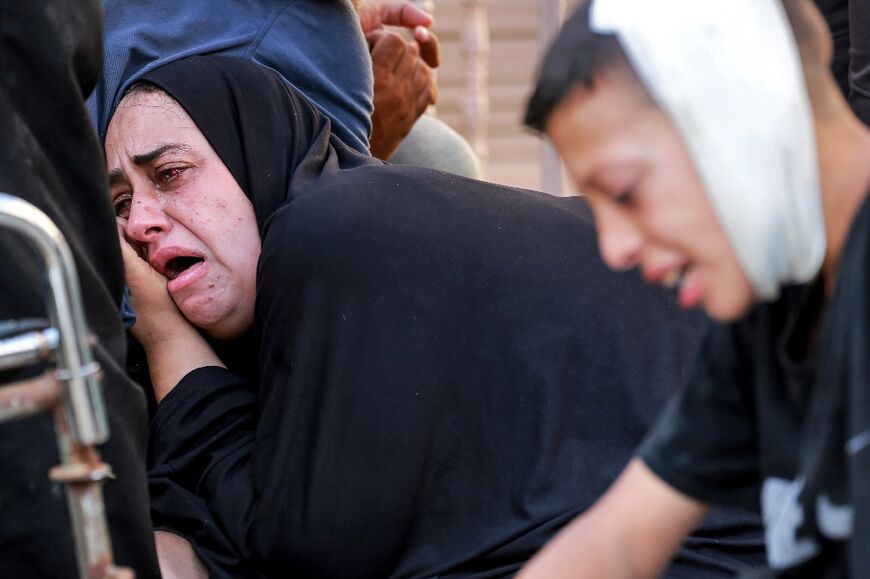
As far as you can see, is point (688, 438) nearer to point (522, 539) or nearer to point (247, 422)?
point (522, 539)

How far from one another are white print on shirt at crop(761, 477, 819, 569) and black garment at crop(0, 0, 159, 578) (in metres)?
→ 0.90

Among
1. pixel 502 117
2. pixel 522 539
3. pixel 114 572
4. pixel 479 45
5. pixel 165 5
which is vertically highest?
pixel 114 572

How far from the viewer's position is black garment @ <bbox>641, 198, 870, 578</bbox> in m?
1.16

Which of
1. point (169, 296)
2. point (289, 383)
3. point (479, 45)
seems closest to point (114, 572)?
point (289, 383)

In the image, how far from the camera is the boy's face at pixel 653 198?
4.10ft

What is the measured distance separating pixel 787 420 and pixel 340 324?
3.57 feet

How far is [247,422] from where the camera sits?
250 cm

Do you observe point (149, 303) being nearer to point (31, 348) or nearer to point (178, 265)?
point (178, 265)

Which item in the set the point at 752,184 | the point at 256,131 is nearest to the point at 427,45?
the point at 256,131

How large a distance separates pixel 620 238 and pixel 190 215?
146 centimetres

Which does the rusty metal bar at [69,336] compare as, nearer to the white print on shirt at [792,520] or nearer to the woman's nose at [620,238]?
the woman's nose at [620,238]

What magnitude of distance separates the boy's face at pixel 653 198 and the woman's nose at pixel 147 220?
147cm

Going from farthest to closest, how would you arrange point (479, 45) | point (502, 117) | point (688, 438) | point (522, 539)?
point (502, 117) → point (479, 45) → point (522, 539) → point (688, 438)

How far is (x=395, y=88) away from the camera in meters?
3.32
